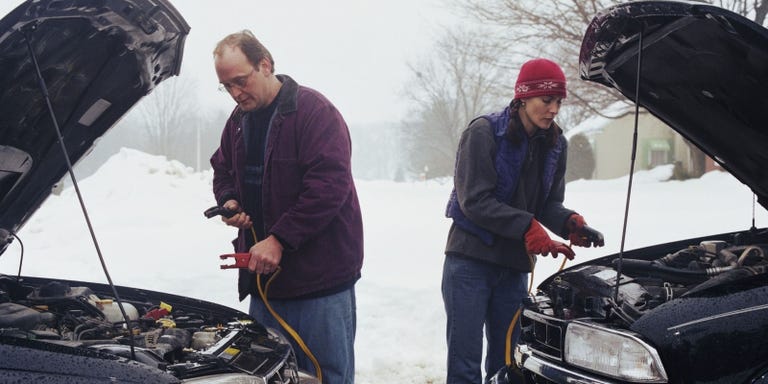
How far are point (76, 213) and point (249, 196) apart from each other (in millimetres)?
12120

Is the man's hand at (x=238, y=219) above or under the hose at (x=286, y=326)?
above

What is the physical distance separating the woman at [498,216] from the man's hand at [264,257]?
99 centimetres

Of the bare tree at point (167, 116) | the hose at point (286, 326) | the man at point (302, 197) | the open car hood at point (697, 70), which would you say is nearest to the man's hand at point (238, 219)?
the man at point (302, 197)

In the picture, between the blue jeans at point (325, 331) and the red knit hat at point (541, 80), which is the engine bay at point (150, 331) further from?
the red knit hat at point (541, 80)

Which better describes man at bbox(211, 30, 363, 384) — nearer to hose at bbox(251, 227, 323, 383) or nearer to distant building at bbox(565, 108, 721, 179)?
hose at bbox(251, 227, 323, 383)

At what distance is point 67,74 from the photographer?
2758 millimetres

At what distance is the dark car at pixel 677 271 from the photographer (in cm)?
209

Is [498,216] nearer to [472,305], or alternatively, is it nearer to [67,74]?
[472,305]

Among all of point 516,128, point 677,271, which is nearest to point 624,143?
point 516,128

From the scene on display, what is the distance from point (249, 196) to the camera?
3398 millimetres

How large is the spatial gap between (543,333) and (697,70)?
46.0 inches

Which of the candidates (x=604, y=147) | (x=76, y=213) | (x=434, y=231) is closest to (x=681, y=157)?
(x=604, y=147)

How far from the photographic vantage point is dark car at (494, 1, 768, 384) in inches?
82.4

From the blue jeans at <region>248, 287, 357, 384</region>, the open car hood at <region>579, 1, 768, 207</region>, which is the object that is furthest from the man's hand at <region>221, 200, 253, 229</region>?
the open car hood at <region>579, 1, 768, 207</region>
